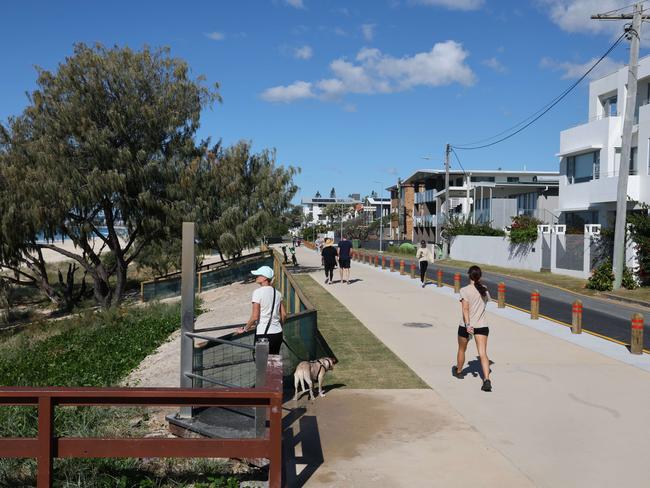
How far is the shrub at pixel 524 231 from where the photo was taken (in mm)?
36406

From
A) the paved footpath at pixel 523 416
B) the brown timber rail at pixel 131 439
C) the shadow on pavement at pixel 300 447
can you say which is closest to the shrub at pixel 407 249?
the paved footpath at pixel 523 416

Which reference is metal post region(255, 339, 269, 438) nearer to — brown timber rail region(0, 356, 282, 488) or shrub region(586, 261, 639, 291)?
brown timber rail region(0, 356, 282, 488)

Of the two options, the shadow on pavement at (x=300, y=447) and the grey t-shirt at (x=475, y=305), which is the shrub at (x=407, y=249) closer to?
the grey t-shirt at (x=475, y=305)

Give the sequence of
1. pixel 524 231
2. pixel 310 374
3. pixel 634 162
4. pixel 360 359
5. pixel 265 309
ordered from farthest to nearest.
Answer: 1. pixel 524 231
2. pixel 634 162
3. pixel 360 359
4. pixel 310 374
5. pixel 265 309

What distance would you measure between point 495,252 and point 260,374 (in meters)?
38.4

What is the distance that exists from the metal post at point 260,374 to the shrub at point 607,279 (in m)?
21.2

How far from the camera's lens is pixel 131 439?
4.98 meters

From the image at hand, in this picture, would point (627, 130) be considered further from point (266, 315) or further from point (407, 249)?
point (407, 249)

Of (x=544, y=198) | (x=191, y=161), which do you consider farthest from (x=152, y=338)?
(x=544, y=198)

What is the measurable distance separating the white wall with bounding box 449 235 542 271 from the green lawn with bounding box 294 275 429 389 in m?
21.4

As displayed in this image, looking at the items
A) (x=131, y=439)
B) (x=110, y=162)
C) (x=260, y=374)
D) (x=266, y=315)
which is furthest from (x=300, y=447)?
(x=110, y=162)

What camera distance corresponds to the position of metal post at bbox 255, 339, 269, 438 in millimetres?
5996

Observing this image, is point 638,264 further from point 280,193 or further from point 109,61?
point 109,61

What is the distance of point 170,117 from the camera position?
2898 centimetres
